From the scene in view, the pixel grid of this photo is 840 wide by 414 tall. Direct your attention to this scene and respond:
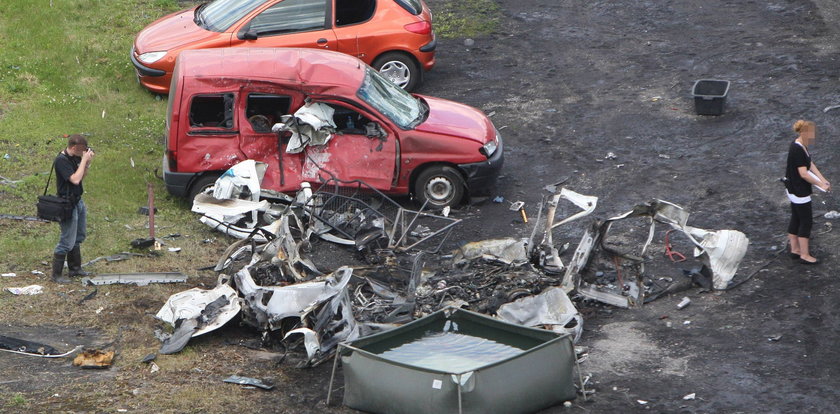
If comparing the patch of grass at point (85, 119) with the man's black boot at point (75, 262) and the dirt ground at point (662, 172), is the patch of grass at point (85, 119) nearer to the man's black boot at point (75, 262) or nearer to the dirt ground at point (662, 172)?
the man's black boot at point (75, 262)

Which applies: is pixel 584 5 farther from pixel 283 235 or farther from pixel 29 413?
pixel 29 413

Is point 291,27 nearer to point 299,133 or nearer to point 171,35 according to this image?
point 171,35

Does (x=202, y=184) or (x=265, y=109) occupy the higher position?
(x=265, y=109)

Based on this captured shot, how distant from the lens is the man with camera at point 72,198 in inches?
374

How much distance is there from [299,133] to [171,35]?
427cm

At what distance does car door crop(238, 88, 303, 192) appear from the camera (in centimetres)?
1151

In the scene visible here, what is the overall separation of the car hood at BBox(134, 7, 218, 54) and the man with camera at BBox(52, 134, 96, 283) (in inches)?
194

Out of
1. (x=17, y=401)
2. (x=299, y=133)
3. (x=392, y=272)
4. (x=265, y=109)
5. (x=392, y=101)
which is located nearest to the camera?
(x=17, y=401)

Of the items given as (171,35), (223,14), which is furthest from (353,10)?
(171,35)

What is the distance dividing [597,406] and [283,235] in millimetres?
3818

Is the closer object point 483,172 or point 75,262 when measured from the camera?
point 75,262

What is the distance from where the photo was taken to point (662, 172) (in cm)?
1240

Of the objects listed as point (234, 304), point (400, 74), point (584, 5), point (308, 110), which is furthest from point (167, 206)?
point (584, 5)

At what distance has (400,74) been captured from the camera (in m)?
15.0
